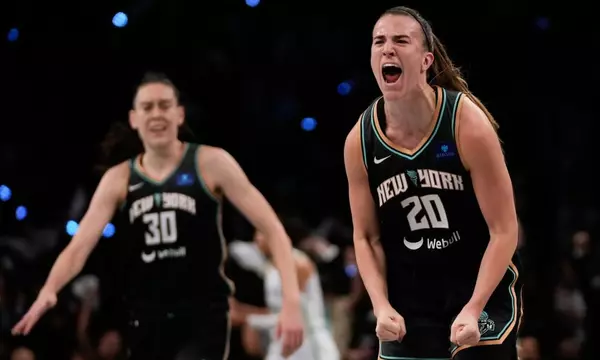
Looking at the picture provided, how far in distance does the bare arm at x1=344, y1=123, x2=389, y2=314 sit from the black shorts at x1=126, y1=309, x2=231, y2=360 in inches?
58.5

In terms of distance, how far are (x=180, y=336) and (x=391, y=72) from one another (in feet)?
6.69

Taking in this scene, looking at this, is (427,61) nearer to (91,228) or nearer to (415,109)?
(415,109)

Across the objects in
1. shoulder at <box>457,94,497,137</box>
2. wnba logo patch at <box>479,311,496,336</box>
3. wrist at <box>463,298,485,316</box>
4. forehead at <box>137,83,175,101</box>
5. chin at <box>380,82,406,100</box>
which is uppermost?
forehead at <box>137,83,175,101</box>

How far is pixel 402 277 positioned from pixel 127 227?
192 cm

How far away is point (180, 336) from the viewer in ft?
19.7

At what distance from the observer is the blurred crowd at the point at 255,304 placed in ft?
29.3

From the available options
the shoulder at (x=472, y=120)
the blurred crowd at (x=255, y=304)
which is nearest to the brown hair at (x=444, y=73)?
the shoulder at (x=472, y=120)

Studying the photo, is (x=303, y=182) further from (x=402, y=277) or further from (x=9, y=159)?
(x=402, y=277)

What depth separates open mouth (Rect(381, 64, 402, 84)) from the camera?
4.61 metres

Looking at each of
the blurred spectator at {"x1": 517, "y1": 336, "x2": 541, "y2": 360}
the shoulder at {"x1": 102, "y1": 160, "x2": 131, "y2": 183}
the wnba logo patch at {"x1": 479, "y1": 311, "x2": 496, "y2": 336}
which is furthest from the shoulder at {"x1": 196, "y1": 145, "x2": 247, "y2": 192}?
the blurred spectator at {"x1": 517, "y1": 336, "x2": 541, "y2": 360}

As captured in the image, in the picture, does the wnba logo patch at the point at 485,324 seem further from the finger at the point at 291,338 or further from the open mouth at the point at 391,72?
the finger at the point at 291,338


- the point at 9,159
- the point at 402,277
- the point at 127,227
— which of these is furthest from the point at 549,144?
the point at 402,277

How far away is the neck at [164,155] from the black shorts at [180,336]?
2.49 feet

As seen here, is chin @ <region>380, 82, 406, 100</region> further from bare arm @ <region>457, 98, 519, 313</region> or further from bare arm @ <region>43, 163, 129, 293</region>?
bare arm @ <region>43, 163, 129, 293</region>
